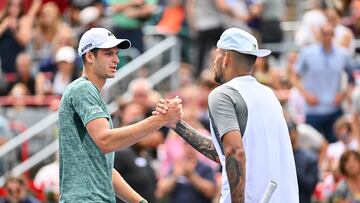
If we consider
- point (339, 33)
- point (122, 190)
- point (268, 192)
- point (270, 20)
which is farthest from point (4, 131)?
point (268, 192)

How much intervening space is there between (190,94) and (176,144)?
3.05 ft

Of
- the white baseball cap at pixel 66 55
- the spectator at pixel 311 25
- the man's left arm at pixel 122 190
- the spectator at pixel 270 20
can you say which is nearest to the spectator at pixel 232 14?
the spectator at pixel 270 20

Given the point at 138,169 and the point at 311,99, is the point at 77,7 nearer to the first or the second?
the point at 311,99

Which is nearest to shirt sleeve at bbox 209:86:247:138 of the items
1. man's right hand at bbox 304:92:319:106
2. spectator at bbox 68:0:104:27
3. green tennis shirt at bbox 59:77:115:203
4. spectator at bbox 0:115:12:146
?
green tennis shirt at bbox 59:77:115:203

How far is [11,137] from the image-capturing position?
18.1 metres

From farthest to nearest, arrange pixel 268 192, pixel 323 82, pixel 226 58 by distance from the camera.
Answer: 1. pixel 323 82
2. pixel 226 58
3. pixel 268 192

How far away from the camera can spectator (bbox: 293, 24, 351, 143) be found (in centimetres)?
1683

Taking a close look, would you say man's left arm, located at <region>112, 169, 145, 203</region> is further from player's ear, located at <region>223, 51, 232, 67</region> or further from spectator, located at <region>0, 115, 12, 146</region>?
spectator, located at <region>0, 115, 12, 146</region>

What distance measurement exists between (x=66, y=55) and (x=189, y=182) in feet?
14.1

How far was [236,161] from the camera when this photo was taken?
8.64 meters

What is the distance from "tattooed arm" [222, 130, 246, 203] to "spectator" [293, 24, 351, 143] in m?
8.20

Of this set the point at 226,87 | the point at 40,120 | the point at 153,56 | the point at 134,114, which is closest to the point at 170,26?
the point at 153,56

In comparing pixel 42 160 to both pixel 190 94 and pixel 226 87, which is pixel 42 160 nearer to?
pixel 190 94

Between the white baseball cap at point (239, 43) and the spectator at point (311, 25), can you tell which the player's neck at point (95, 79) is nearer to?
the white baseball cap at point (239, 43)
